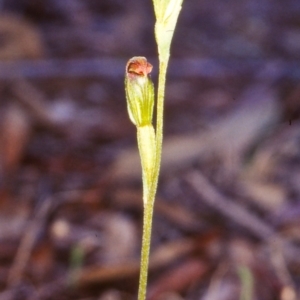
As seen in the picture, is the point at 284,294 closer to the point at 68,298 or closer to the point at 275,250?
the point at 275,250

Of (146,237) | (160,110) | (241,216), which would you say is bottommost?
(241,216)

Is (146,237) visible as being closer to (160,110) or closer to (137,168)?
(160,110)

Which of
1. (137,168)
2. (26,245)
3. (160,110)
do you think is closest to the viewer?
(160,110)

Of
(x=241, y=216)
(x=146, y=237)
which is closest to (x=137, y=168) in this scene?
(x=241, y=216)

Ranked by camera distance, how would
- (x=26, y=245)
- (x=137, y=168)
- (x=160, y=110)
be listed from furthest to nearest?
(x=137, y=168) < (x=26, y=245) < (x=160, y=110)

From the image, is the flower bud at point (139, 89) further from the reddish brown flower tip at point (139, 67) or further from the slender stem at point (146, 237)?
the slender stem at point (146, 237)

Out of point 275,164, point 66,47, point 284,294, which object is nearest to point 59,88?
point 66,47

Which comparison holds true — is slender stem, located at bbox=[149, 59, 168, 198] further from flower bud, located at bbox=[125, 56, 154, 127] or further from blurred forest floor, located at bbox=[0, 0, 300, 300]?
blurred forest floor, located at bbox=[0, 0, 300, 300]
